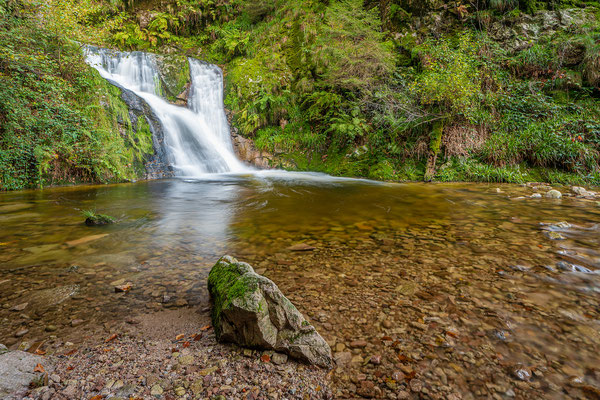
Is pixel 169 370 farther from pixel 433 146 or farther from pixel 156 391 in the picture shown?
pixel 433 146

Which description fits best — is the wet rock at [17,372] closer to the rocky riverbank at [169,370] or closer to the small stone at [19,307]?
the rocky riverbank at [169,370]

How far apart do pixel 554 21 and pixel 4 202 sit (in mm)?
18478

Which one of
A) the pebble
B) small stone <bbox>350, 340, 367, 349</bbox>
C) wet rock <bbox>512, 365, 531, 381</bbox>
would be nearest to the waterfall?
the pebble

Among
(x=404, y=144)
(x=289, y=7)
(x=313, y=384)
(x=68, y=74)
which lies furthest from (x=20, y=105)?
(x=289, y=7)

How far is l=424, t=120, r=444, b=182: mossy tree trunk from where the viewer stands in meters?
9.03

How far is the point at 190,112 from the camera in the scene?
1380cm

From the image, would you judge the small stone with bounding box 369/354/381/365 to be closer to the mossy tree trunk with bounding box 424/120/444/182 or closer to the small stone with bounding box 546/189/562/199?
the small stone with bounding box 546/189/562/199

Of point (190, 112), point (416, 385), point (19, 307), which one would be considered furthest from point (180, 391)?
point (190, 112)

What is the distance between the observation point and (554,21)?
1042cm

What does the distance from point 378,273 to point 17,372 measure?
2513 mm

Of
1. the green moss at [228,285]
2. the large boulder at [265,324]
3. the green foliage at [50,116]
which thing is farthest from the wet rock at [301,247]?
the green foliage at [50,116]

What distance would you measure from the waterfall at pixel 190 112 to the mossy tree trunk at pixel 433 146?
26.3ft

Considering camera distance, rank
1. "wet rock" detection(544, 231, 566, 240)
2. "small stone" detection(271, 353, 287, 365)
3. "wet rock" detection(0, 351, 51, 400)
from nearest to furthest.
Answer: "wet rock" detection(0, 351, 51, 400) < "small stone" detection(271, 353, 287, 365) < "wet rock" detection(544, 231, 566, 240)

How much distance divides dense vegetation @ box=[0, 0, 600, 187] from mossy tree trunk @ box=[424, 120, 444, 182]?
42 mm
